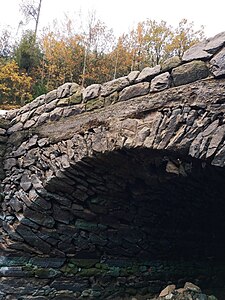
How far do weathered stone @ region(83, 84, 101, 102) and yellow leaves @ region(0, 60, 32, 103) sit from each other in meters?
6.63

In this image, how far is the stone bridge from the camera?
2795 millimetres

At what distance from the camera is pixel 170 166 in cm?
319

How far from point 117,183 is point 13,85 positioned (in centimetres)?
750

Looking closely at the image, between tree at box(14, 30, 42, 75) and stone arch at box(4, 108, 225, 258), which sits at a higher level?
tree at box(14, 30, 42, 75)

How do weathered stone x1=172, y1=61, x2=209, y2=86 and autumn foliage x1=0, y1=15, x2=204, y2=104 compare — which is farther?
autumn foliage x1=0, y1=15, x2=204, y2=104

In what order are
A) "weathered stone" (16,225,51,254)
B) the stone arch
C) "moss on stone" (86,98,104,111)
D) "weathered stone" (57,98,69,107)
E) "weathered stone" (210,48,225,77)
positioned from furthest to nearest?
"weathered stone" (16,225,51,254)
"weathered stone" (57,98,69,107)
"moss on stone" (86,98,104,111)
the stone arch
"weathered stone" (210,48,225,77)

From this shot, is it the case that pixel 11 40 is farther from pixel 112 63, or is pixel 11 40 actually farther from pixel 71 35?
pixel 112 63

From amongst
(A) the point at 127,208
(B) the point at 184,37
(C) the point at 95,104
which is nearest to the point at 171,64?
(C) the point at 95,104

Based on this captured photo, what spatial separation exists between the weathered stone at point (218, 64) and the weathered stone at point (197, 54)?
2.8 inches

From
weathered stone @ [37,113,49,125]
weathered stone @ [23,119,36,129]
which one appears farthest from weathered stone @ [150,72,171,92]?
weathered stone @ [23,119,36,129]

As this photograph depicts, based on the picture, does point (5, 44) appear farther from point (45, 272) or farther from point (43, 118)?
point (45, 272)

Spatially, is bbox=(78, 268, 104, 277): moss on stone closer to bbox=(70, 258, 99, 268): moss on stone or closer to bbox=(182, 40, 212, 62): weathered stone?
bbox=(70, 258, 99, 268): moss on stone

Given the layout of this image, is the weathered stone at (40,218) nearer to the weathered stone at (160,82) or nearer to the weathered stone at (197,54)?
the weathered stone at (160,82)

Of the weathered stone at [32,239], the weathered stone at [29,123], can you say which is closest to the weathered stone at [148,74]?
the weathered stone at [29,123]
